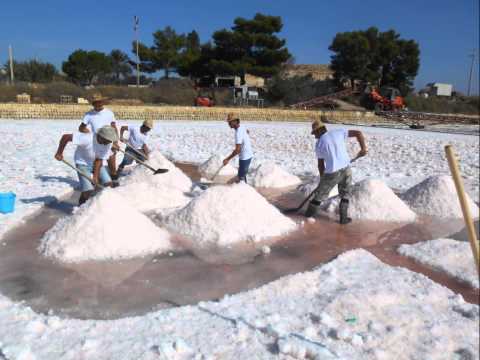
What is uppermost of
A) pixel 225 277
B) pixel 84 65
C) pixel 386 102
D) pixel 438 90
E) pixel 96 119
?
pixel 84 65

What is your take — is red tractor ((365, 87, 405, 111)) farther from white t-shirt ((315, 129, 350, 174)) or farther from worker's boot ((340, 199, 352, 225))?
white t-shirt ((315, 129, 350, 174))

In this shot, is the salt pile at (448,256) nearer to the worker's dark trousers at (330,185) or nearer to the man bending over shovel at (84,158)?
the worker's dark trousers at (330,185)

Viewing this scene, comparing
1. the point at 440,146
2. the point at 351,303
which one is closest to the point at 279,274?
the point at 351,303

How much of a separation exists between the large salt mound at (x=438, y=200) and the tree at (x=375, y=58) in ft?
74.8

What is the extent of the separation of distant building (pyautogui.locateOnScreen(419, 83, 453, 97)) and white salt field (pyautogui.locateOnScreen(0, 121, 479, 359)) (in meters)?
33.3

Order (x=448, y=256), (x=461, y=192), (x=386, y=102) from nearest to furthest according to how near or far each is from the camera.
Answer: (x=461, y=192) → (x=448, y=256) → (x=386, y=102)

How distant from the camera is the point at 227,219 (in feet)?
11.2

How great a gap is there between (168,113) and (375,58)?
16.2 meters

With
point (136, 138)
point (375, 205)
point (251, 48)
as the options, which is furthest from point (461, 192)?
point (251, 48)

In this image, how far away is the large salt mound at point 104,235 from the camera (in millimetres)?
2896

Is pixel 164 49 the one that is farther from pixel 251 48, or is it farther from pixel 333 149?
pixel 333 149

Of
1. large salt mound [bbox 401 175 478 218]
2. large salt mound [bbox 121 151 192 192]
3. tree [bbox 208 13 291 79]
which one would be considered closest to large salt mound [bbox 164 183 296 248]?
large salt mound [bbox 121 151 192 192]

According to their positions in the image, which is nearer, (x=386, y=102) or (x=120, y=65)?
(x=386, y=102)

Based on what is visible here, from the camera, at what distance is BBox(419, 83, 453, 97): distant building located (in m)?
34.0
